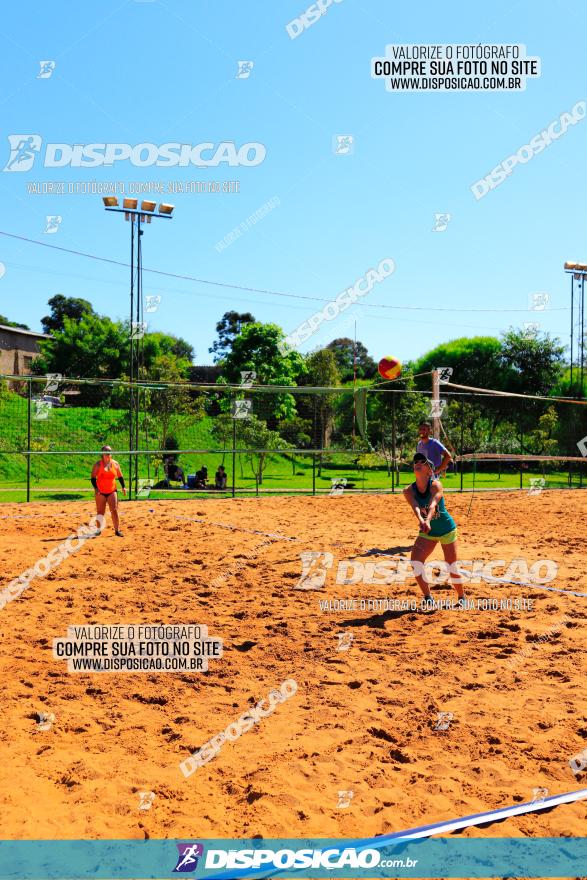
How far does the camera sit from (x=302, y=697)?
508cm

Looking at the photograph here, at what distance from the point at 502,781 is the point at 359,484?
1784cm

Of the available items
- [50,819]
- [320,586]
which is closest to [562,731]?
[50,819]

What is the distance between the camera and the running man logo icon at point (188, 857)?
10.3 ft

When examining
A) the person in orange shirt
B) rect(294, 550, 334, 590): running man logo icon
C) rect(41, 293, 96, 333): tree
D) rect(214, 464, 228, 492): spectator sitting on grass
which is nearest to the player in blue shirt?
rect(294, 550, 334, 590): running man logo icon

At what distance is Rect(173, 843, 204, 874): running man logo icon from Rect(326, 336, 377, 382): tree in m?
33.8

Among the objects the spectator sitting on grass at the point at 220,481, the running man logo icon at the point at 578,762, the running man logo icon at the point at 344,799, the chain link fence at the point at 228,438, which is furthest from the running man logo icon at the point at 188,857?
the spectator sitting on grass at the point at 220,481

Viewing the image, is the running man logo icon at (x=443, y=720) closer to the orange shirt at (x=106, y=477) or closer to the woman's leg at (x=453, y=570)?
the woman's leg at (x=453, y=570)

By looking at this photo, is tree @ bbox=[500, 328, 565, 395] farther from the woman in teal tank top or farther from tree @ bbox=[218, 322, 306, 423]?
the woman in teal tank top

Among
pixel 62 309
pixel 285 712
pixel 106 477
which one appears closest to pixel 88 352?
pixel 62 309

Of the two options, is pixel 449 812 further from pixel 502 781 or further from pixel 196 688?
pixel 196 688

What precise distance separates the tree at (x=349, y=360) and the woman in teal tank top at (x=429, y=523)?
97.0 feet

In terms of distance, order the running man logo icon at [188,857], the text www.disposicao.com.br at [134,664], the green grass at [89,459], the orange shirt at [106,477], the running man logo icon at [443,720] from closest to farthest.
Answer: the running man logo icon at [188,857] < the running man logo icon at [443,720] < the text www.disposicao.com.br at [134,664] < the orange shirt at [106,477] < the green grass at [89,459]

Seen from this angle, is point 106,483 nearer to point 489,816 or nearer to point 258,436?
point 258,436

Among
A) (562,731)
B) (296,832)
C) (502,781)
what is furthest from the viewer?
(562,731)
